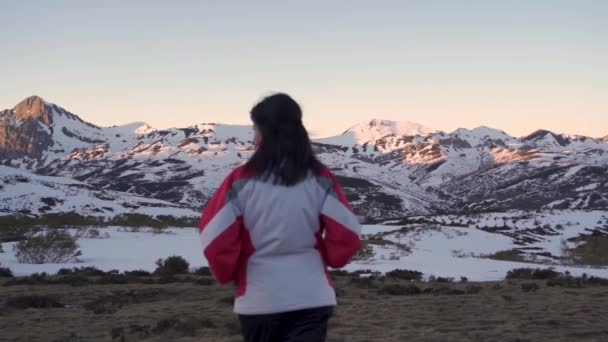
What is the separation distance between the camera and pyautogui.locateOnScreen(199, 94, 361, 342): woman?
12.1 ft

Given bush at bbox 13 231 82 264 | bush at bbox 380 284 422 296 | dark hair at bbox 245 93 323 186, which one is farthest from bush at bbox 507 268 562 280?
dark hair at bbox 245 93 323 186

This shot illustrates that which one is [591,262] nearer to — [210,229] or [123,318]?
[123,318]

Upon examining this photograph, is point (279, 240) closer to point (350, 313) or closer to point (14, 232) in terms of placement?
point (350, 313)

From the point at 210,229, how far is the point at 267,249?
1.02 feet

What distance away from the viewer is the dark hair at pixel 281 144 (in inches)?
149

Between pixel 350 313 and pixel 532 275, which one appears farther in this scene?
pixel 532 275

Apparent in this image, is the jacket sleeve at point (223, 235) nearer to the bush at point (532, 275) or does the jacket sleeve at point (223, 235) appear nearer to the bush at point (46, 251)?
the bush at point (532, 275)

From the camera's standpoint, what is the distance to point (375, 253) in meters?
34.9

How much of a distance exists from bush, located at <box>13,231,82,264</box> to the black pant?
27.2 meters

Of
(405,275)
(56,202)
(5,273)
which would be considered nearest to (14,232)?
(5,273)

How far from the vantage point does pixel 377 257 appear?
33.5 meters

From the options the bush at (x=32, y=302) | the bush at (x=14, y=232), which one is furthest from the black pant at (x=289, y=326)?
the bush at (x=14, y=232)

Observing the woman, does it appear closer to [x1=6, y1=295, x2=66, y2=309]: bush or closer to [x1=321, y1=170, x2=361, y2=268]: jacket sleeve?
[x1=321, y1=170, x2=361, y2=268]: jacket sleeve

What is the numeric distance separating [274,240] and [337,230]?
0.34 metres
